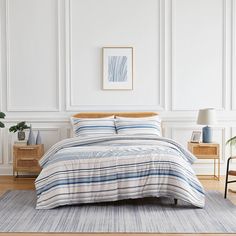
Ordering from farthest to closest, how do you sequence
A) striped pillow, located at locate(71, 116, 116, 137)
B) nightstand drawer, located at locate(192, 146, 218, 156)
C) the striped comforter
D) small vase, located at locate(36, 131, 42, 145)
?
small vase, located at locate(36, 131, 42, 145) < nightstand drawer, located at locate(192, 146, 218, 156) < striped pillow, located at locate(71, 116, 116, 137) < the striped comforter

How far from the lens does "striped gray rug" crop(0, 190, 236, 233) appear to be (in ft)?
12.2

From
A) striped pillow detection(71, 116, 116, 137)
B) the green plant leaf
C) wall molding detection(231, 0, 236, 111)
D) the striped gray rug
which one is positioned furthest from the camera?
wall molding detection(231, 0, 236, 111)

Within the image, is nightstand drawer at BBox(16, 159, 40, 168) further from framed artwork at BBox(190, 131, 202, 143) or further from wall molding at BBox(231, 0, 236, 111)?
wall molding at BBox(231, 0, 236, 111)

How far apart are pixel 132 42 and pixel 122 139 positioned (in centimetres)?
191

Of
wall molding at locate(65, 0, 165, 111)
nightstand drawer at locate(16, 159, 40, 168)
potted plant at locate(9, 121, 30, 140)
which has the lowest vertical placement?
nightstand drawer at locate(16, 159, 40, 168)

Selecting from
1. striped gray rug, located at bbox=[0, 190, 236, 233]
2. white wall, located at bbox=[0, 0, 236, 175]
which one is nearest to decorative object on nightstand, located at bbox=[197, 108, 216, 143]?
white wall, located at bbox=[0, 0, 236, 175]

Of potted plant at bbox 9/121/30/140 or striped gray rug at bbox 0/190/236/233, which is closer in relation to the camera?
striped gray rug at bbox 0/190/236/233

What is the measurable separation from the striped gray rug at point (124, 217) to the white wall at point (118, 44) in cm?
201

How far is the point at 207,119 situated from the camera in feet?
19.7

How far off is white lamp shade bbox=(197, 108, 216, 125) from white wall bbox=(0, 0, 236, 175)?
44 cm

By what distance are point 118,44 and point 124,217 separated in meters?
3.21

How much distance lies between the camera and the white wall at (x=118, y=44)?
6457mm

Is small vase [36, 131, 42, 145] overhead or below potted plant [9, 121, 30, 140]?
below

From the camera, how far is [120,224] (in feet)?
12.5
